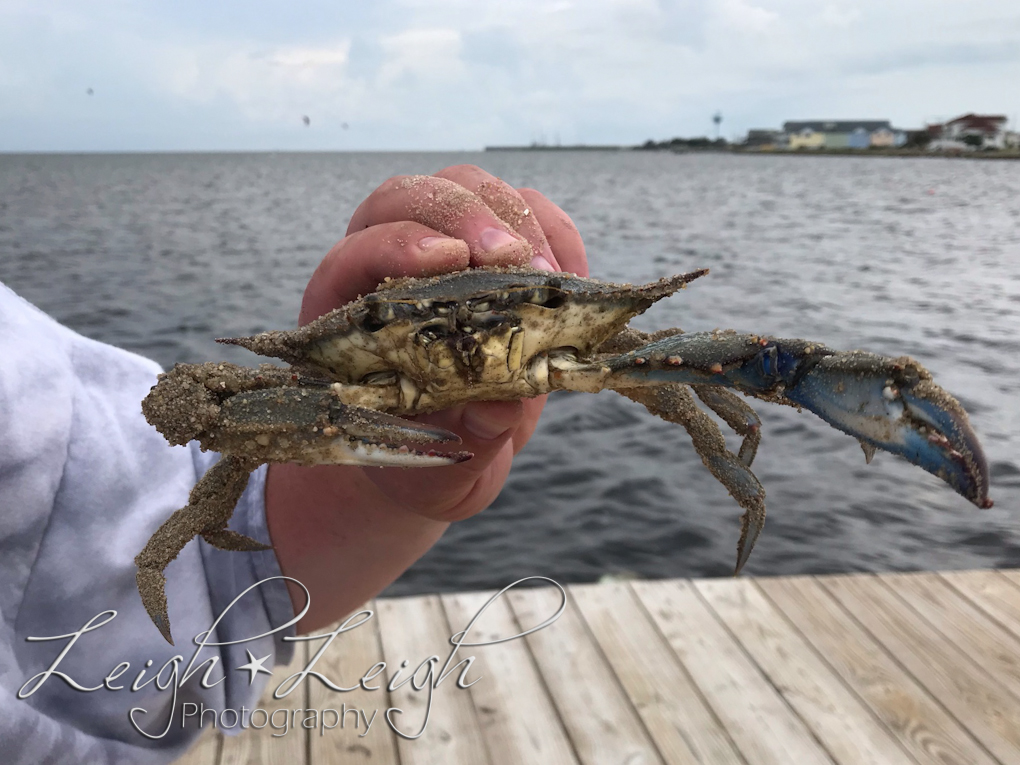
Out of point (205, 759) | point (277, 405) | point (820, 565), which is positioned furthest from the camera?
point (820, 565)

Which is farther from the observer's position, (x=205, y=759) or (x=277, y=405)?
(x=205, y=759)

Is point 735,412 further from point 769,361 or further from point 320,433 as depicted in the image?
point 320,433

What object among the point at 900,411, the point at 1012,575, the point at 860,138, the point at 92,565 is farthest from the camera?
the point at 860,138

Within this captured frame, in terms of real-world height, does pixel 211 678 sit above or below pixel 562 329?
below

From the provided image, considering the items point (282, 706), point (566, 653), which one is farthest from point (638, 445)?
point (282, 706)

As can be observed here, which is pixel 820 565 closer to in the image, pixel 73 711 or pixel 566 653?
pixel 566 653

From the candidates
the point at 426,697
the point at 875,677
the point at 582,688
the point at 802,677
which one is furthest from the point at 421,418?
the point at 875,677

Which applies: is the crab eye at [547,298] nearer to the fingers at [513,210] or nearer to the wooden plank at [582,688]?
the fingers at [513,210]
